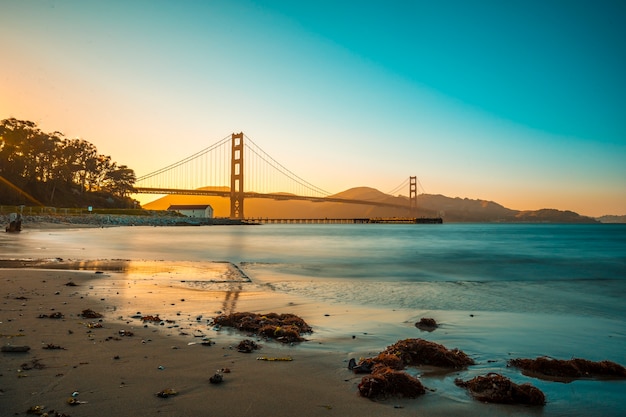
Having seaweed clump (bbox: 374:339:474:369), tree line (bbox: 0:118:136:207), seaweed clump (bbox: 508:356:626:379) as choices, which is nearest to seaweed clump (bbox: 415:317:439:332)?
seaweed clump (bbox: 374:339:474:369)

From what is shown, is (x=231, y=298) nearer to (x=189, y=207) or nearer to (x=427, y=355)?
(x=427, y=355)

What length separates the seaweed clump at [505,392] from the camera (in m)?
3.98

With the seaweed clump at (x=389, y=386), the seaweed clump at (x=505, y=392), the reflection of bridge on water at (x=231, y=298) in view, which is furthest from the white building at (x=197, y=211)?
the seaweed clump at (x=505, y=392)

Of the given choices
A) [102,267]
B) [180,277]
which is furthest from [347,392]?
[102,267]

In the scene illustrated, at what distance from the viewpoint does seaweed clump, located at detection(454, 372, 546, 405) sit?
3.98 m

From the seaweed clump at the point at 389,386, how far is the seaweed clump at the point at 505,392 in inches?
20.9

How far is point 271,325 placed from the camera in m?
6.22

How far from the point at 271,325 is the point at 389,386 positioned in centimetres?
254

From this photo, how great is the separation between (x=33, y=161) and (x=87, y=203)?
16109mm

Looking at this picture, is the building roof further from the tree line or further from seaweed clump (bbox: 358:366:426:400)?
seaweed clump (bbox: 358:366:426:400)

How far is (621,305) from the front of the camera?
445 inches

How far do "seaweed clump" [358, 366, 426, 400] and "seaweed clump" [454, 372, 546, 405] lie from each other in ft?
1.74

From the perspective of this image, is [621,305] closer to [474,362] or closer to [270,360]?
[474,362]

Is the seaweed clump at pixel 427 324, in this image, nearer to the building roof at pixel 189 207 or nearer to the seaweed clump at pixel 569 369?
the seaweed clump at pixel 569 369
